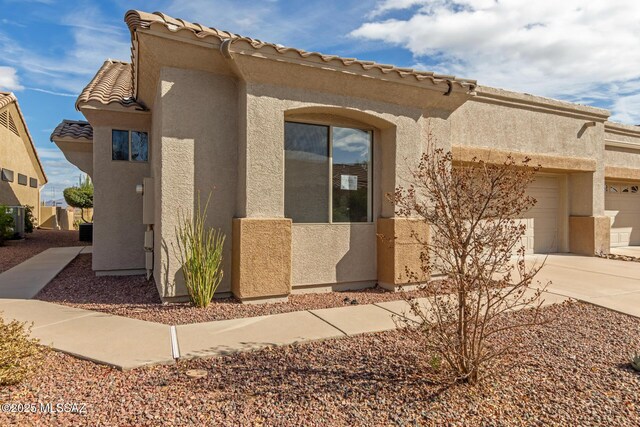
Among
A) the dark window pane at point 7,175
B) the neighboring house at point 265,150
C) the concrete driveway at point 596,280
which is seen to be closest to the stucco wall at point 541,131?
the neighboring house at point 265,150

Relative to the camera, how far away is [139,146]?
9.01 m

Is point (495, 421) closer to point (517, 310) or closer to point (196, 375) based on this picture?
point (196, 375)

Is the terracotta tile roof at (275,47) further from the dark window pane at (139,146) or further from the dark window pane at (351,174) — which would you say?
the dark window pane at (139,146)

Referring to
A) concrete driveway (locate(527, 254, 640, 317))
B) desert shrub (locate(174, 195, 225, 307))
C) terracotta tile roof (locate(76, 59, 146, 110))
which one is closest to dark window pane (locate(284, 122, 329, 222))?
desert shrub (locate(174, 195, 225, 307))

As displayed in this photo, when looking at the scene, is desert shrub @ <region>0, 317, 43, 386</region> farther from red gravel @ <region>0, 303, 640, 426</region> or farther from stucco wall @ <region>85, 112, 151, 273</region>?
stucco wall @ <region>85, 112, 151, 273</region>

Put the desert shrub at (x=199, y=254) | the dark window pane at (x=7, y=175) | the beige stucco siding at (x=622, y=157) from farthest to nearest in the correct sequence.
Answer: the dark window pane at (x=7, y=175) → the beige stucco siding at (x=622, y=157) → the desert shrub at (x=199, y=254)

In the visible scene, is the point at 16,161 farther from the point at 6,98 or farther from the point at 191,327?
the point at 191,327

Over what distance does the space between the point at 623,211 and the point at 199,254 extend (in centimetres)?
1579

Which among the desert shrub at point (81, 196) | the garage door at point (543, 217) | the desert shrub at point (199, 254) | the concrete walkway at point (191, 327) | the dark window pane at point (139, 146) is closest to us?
the concrete walkway at point (191, 327)

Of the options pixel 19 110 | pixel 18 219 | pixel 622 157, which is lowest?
pixel 18 219

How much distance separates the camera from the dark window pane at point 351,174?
728cm

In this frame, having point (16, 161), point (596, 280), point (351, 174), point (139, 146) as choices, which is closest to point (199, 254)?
point (351, 174)

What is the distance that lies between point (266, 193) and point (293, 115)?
161 centimetres

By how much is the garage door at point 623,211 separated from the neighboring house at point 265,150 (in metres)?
7.32
